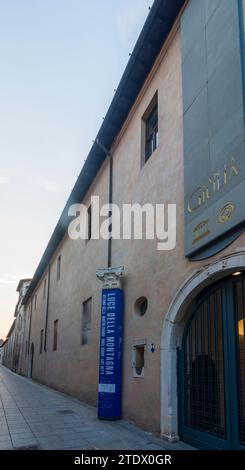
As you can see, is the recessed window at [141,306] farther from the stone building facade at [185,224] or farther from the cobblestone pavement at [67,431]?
the cobblestone pavement at [67,431]

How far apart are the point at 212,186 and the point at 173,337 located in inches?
104

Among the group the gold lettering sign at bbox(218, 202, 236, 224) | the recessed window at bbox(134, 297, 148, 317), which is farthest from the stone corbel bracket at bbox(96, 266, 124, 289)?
the gold lettering sign at bbox(218, 202, 236, 224)

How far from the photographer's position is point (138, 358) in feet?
27.7

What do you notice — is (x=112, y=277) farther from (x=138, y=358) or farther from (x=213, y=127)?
(x=213, y=127)

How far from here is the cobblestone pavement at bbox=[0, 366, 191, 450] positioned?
21.0ft

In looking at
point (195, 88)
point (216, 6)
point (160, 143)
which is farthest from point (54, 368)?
point (216, 6)

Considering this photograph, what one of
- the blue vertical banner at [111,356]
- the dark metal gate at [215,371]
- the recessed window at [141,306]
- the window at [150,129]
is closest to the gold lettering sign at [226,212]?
the dark metal gate at [215,371]

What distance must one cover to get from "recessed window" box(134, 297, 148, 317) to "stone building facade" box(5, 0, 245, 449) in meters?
0.03

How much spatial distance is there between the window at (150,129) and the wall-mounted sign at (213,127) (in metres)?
1.99

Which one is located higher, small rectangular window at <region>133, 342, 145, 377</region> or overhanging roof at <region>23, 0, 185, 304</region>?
overhanging roof at <region>23, 0, 185, 304</region>

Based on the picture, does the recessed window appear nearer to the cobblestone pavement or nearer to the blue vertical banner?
the blue vertical banner

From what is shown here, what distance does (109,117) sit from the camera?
11.2 metres

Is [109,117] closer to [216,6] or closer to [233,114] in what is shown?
[216,6]
